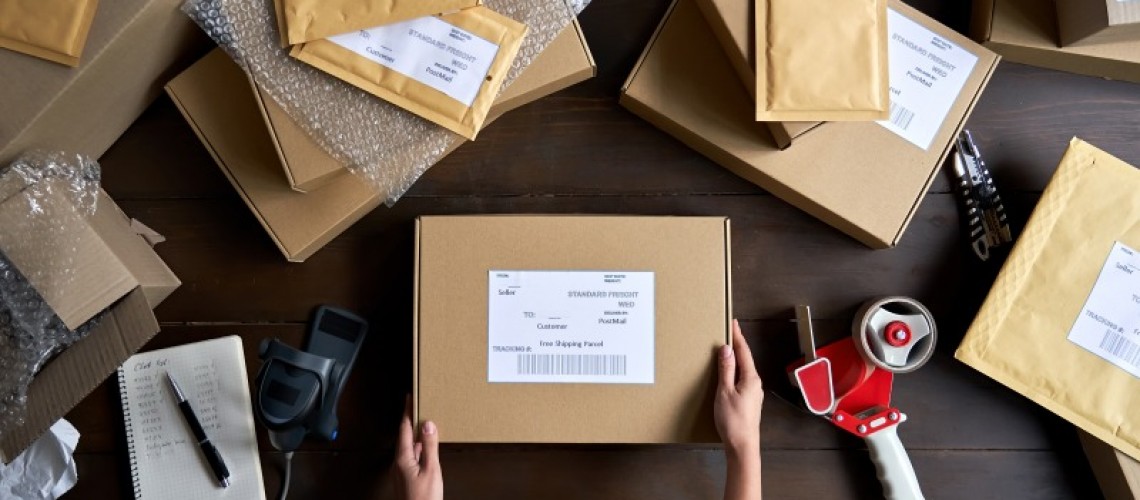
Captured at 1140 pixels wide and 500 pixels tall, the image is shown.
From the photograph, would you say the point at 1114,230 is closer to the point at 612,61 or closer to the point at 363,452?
the point at 612,61

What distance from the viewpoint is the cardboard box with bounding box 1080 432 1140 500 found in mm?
914

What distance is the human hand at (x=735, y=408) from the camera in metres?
0.88

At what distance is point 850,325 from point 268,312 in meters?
0.73

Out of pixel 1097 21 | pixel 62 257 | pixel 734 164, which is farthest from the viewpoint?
pixel 734 164

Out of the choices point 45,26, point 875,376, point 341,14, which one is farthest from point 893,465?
point 45,26

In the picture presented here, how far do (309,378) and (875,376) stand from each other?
66 centimetres

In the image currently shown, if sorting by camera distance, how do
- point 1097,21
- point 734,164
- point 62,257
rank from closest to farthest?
point 62,257, point 1097,21, point 734,164

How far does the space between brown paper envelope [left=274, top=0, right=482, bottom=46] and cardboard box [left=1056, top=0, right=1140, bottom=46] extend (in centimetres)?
68

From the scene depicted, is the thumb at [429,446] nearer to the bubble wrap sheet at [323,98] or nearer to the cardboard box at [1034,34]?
the bubble wrap sheet at [323,98]

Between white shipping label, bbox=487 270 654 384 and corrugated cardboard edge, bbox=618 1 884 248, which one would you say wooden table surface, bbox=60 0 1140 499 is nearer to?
corrugated cardboard edge, bbox=618 1 884 248

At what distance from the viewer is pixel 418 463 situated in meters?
0.90

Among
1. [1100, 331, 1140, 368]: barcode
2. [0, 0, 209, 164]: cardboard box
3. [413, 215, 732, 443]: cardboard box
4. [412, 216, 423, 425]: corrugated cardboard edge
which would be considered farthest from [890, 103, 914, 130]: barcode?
[0, 0, 209, 164]: cardboard box

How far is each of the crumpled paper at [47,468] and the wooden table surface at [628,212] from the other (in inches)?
0.8

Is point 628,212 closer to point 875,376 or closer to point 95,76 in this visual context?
point 875,376
